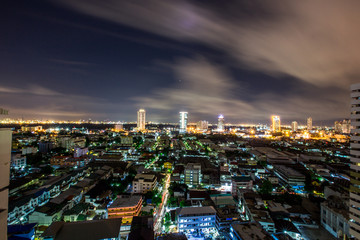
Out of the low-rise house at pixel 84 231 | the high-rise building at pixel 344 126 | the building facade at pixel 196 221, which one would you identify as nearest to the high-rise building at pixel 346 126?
the high-rise building at pixel 344 126

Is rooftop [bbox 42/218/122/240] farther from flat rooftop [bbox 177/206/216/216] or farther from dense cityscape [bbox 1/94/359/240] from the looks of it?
flat rooftop [bbox 177/206/216/216]

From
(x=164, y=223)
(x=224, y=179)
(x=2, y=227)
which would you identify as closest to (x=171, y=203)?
(x=164, y=223)

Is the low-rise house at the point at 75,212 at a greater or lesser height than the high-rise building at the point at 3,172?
lesser

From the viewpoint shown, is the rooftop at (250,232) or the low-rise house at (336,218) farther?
the low-rise house at (336,218)

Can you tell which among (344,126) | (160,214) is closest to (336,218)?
(160,214)

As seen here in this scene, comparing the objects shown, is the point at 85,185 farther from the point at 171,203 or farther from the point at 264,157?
the point at 264,157

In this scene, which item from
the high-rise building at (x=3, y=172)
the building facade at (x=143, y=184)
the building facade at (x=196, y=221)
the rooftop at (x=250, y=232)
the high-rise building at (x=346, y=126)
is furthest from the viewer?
the high-rise building at (x=346, y=126)

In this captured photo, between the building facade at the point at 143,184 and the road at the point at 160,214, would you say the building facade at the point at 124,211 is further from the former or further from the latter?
the building facade at the point at 143,184

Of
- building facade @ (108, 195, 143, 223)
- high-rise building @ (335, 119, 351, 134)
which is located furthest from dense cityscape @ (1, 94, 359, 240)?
high-rise building @ (335, 119, 351, 134)

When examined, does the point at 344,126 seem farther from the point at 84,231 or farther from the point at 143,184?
the point at 84,231

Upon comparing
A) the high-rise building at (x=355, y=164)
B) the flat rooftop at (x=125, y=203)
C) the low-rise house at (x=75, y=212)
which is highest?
the high-rise building at (x=355, y=164)

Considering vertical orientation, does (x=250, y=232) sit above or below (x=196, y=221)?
above
